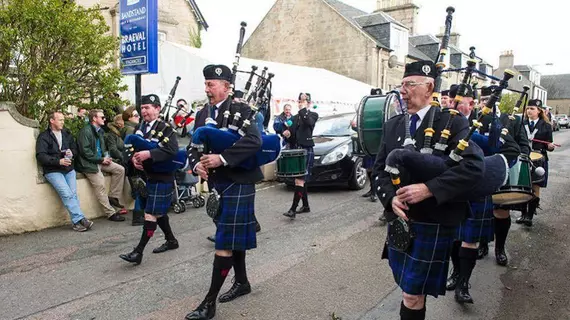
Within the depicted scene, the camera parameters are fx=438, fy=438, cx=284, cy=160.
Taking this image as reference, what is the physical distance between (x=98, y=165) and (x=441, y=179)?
5.73 meters

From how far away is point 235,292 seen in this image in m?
3.75

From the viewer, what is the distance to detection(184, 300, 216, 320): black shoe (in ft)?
10.8

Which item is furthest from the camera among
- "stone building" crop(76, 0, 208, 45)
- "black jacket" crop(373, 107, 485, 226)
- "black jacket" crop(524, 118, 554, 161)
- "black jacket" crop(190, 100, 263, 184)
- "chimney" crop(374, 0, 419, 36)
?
"chimney" crop(374, 0, 419, 36)

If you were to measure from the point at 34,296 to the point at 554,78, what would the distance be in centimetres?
8429

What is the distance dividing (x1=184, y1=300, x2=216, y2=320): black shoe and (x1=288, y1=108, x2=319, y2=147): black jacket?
14.4 feet

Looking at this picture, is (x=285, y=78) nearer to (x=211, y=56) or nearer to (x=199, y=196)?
(x=211, y=56)

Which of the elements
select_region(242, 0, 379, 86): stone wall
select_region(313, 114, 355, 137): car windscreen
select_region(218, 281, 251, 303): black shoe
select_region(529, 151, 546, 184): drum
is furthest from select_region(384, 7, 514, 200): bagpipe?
select_region(242, 0, 379, 86): stone wall

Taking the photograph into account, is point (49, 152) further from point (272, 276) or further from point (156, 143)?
point (272, 276)

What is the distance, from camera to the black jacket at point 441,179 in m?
2.24

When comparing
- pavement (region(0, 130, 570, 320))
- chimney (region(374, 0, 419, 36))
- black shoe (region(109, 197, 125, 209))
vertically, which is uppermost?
chimney (region(374, 0, 419, 36))

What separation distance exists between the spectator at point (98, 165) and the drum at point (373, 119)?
12.4 ft

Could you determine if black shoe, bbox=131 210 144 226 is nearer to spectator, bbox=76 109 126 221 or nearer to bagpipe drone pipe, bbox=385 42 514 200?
spectator, bbox=76 109 126 221

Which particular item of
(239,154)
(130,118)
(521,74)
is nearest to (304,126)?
(130,118)

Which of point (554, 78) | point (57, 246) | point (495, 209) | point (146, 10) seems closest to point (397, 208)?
point (495, 209)
